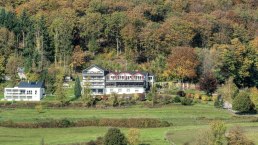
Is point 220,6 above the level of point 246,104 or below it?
above

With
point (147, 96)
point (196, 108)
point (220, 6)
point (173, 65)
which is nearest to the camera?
point (196, 108)

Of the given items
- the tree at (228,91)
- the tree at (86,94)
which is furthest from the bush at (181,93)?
the tree at (86,94)

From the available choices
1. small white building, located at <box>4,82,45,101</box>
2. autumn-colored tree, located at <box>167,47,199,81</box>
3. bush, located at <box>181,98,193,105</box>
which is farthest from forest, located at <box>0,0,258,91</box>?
bush, located at <box>181,98,193,105</box>

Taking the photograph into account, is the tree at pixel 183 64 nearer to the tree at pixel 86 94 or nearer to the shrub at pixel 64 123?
the tree at pixel 86 94

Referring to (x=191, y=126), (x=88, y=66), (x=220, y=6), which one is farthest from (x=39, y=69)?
(x=220, y=6)

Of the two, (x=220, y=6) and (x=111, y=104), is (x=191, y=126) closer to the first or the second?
(x=111, y=104)

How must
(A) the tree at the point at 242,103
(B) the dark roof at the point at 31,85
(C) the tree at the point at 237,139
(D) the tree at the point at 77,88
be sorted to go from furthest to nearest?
(B) the dark roof at the point at 31,85 < (D) the tree at the point at 77,88 < (A) the tree at the point at 242,103 < (C) the tree at the point at 237,139
